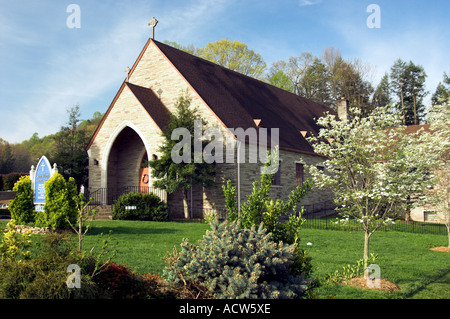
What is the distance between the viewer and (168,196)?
20.9 m

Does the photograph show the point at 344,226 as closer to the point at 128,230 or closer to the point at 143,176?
the point at 128,230

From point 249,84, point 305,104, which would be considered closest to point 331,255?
point 249,84

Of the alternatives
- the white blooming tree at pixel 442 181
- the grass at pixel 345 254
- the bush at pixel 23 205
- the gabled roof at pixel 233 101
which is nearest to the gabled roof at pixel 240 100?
the gabled roof at pixel 233 101

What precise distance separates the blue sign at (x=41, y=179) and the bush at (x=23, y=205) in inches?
8.2

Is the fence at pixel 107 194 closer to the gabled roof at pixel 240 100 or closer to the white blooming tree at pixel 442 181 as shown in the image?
the gabled roof at pixel 240 100

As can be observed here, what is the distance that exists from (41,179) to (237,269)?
36.1 feet

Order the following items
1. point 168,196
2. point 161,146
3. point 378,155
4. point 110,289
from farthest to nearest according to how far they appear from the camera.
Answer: point 168,196 → point 161,146 → point 378,155 → point 110,289

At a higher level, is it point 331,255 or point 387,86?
point 387,86

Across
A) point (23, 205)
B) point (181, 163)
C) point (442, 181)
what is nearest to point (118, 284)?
point (23, 205)

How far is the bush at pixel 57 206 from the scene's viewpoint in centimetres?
1262

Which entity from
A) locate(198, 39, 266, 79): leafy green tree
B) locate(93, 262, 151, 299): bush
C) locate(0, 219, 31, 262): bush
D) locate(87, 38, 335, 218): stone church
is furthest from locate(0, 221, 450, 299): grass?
locate(198, 39, 266, 79): leafy green tree

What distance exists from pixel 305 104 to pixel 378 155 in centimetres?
2430

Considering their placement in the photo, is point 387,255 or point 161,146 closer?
point 387,255
